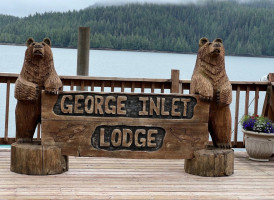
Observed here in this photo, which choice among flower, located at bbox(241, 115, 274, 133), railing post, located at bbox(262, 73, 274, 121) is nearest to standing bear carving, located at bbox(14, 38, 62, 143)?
flower, located at bbox(241, 115, 274, 133)

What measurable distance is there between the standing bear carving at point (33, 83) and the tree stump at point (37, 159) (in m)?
0.24

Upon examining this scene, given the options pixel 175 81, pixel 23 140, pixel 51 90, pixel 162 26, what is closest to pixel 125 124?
pixel 51 90

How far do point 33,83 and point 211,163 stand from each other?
5.97 feet

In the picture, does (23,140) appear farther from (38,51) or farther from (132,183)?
(132,183)

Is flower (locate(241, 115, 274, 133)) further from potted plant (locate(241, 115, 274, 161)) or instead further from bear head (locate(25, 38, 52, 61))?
bear head (locate(25, 38, 52, 61))

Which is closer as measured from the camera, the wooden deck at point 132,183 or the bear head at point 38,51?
the wooden deck at point 132,183

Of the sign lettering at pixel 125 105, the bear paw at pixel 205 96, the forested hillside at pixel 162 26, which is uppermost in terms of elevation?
the forested hillside at pixel 162 26

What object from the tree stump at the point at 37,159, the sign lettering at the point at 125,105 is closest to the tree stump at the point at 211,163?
the sign lettering at the point at 125,105

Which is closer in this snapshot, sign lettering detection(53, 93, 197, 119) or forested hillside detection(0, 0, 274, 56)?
sign lettering detection(53, 93, 197, 119)

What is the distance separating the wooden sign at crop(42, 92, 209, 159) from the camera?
4441mm

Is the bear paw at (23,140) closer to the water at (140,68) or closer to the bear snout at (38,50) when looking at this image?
the bear snout at (38,50)

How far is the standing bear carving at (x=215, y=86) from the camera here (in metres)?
4.57

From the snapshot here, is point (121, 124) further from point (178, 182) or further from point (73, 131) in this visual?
point (178, 182)

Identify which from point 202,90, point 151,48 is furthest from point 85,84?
point 151,48
